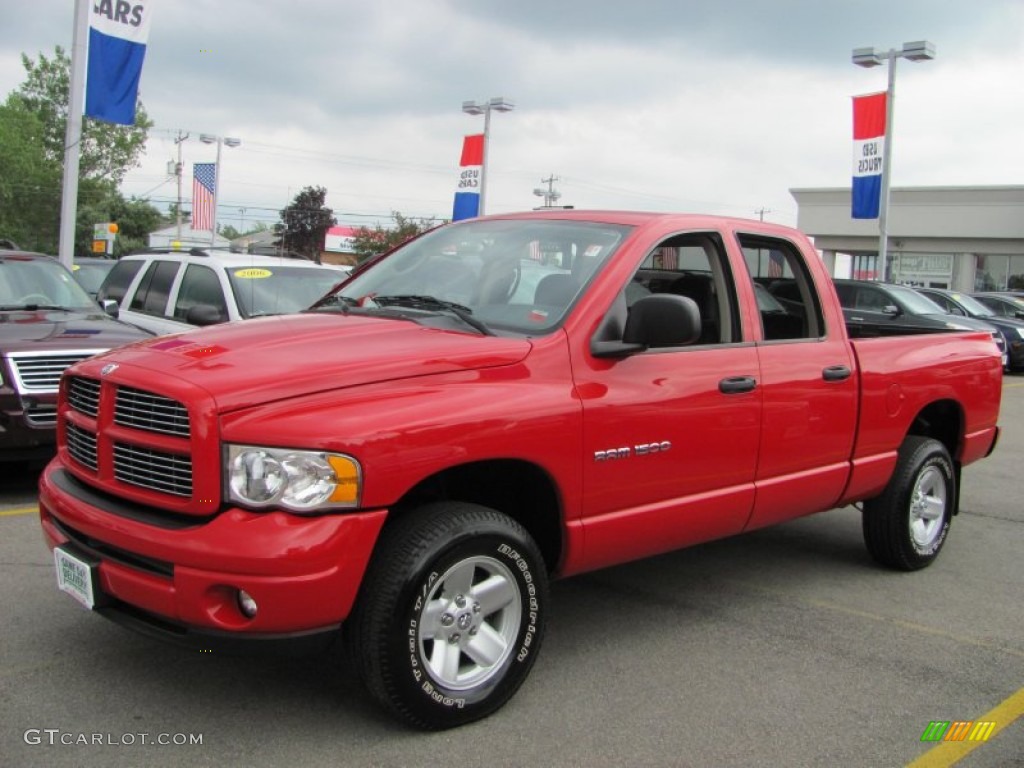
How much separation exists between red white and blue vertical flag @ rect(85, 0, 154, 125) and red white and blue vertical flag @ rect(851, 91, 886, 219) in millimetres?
16193

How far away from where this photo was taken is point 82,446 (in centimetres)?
361

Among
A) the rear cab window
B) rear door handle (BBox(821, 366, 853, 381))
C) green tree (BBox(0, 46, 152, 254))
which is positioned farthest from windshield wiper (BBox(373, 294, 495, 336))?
green tree (BBox(0, 46, 152, 254))

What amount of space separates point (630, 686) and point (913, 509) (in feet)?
8.51

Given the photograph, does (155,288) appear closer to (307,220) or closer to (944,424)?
(944,424)

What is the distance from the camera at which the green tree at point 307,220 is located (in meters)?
72.5

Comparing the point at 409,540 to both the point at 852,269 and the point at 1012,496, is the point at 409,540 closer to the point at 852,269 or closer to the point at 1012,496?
the point at 1012,496

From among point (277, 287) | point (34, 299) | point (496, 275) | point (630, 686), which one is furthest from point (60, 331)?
point (630, 686)

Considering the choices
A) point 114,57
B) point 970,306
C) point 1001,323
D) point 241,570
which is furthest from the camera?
point 970,306

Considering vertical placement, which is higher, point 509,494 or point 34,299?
point 34,299

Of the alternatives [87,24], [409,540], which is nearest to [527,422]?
[409,540]

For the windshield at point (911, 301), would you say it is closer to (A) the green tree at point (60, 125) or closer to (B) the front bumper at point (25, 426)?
(B) the front bumper at point (25, 426)

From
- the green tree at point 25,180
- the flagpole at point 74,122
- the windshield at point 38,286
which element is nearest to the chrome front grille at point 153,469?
the windshield at point 38,286

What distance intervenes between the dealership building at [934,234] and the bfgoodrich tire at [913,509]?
3612cm

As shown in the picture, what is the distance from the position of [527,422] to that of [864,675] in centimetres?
189
